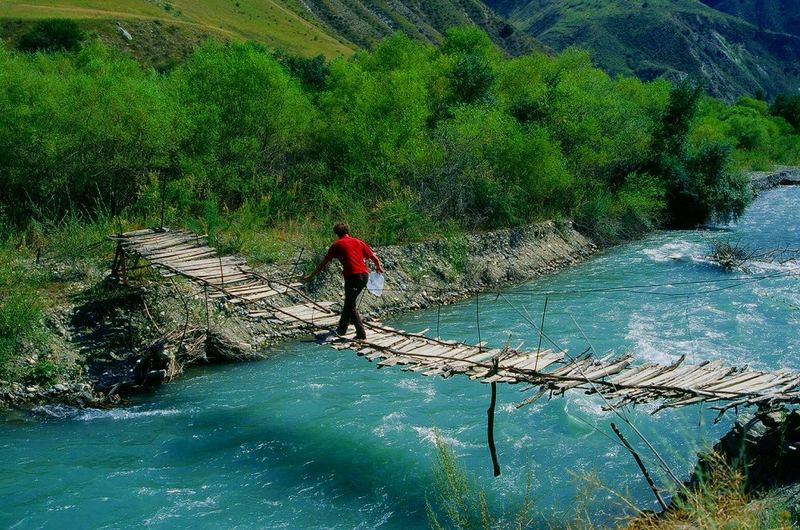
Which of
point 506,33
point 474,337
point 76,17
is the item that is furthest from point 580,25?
point 474,337

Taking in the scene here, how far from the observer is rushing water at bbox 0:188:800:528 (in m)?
9.23

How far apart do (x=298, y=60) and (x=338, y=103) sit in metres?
18.1

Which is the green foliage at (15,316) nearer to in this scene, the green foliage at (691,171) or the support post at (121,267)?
the support post at (121,267)

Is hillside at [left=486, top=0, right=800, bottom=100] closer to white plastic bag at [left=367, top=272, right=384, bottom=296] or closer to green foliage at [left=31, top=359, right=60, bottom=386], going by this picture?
white plastic bag at [left=367, top=272, right=384, bottom=296]

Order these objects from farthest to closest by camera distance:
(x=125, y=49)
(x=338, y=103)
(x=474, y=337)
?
(x=125, y=49) < (x=338, y=103) < (x=474, y=337)

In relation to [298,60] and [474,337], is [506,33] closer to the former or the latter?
[298,60]

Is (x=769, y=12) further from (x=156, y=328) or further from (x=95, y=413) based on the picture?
(x=95, y=413)

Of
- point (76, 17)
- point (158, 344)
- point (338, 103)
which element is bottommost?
point (158, 344)

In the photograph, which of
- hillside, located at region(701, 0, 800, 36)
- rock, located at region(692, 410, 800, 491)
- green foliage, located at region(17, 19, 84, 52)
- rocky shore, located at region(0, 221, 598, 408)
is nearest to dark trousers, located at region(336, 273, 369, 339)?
rocky shore, located at region(0, 221, 598, 408)

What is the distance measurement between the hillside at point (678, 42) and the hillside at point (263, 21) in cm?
2997

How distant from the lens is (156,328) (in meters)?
14.4

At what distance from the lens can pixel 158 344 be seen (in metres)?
13.4

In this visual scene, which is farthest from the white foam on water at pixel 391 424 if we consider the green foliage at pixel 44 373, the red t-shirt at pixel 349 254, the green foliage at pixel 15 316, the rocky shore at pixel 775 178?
the rocky shore at pixel 775 178

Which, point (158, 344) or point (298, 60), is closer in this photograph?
point (158, 344)
